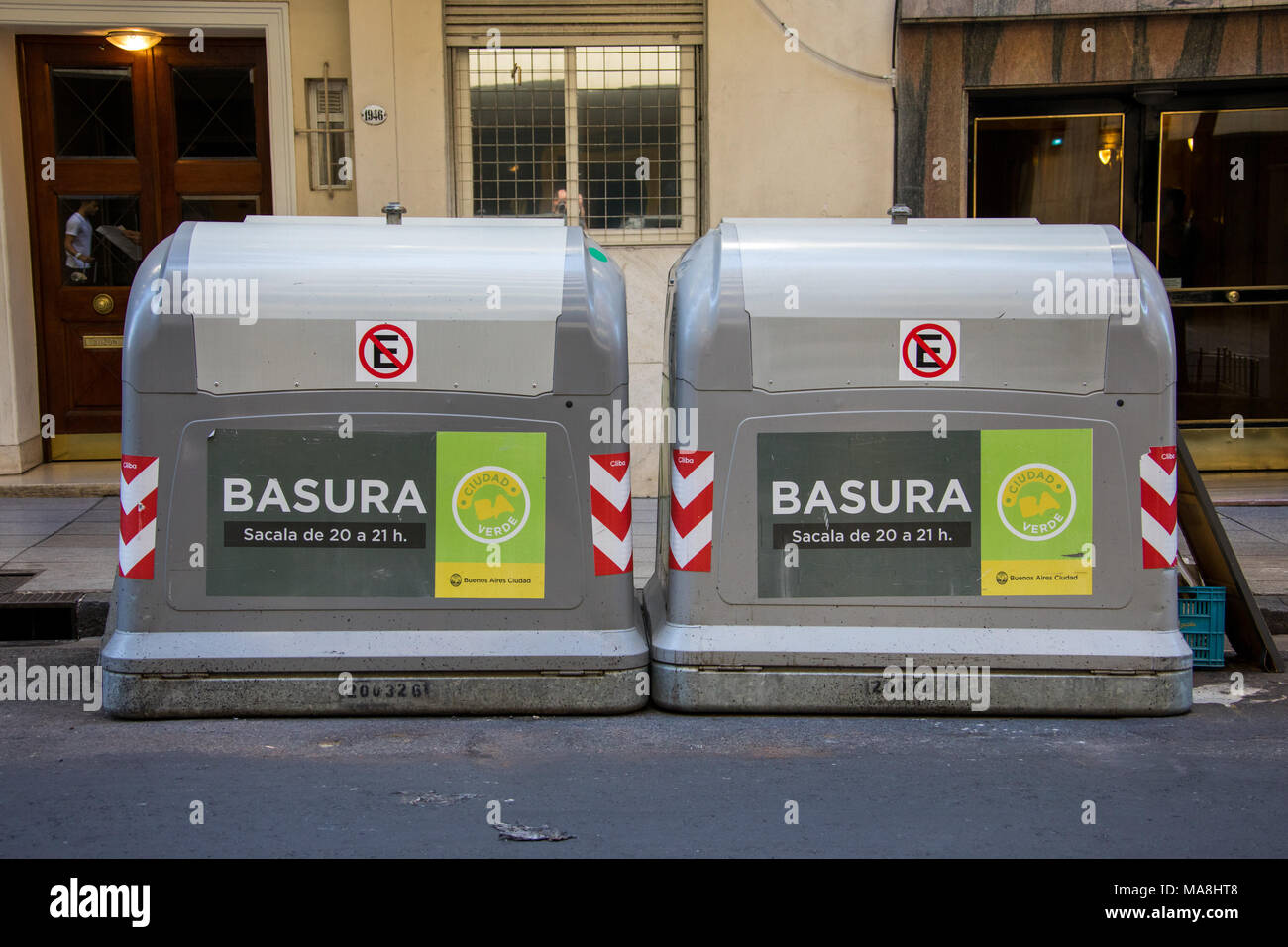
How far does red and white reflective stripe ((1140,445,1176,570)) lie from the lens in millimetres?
5496

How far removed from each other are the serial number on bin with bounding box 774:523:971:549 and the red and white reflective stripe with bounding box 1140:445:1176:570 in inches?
28.2

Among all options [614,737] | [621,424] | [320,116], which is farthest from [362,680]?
[320,116]

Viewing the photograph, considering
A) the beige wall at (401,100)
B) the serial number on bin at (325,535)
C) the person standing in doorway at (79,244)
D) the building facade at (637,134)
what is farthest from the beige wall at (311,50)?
the serial number on bin at (325,535)

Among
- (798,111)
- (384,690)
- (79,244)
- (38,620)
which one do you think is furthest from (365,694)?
(79,244)

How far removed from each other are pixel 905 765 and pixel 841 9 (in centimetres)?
703

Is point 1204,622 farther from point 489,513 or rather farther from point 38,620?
point 38,620

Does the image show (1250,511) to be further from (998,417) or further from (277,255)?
(277,255)

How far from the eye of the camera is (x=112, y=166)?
10688 mm

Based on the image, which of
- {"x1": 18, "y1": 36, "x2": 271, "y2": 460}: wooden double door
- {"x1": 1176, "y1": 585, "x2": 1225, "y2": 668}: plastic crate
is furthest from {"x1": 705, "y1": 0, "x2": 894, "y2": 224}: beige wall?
{"x1": 1176, "y1": 585, "x2": 1225, "y2": 668}: plastic crate

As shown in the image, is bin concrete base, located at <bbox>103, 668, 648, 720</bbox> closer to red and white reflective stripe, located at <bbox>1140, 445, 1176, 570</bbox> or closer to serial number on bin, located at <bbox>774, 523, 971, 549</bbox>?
serial number on bin, located at <bbox>774, 523, 971, 549</bbox>

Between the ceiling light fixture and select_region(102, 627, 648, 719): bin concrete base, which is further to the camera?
the ceiling light fixture

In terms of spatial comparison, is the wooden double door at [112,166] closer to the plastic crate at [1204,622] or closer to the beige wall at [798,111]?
the beige wall at [798,111]
